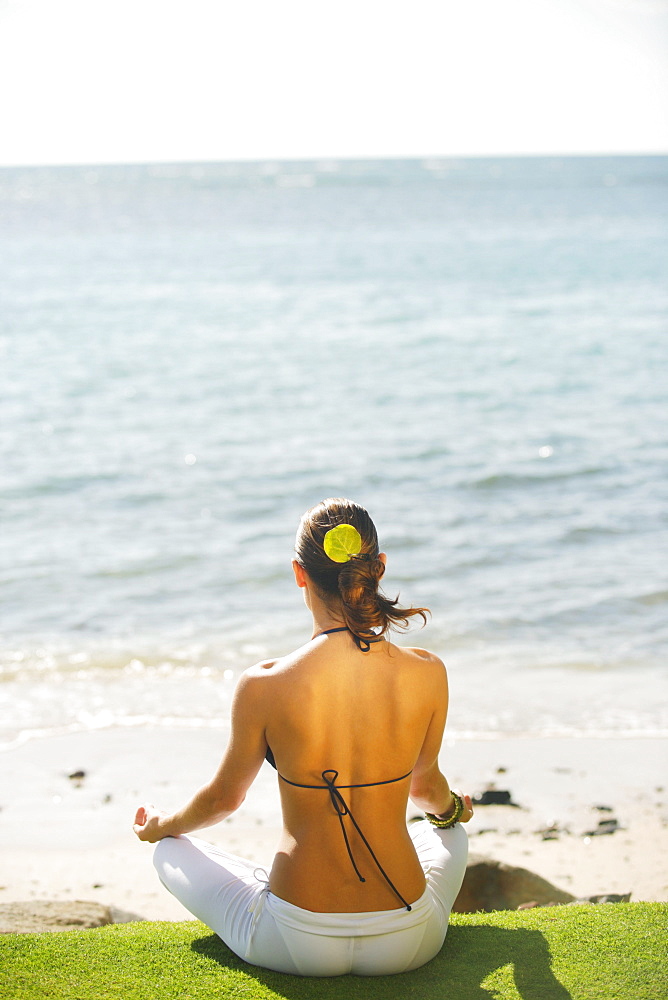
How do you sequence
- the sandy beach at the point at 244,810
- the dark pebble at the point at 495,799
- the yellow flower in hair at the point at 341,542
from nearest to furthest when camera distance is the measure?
the yellow flower in hair at the point at 341,542 < the sandy beach at the point at 244,810 < the dark pebble at the point at 495,799

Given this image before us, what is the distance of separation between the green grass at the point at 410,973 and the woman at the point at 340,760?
9 centimetres

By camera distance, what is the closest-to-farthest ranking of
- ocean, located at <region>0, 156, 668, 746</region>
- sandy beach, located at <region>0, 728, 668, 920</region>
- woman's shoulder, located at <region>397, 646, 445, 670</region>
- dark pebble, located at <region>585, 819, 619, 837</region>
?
1. woman's shoulder, located at <region>397, 646, 445, 670</region>
2. sandy beach, located at <region>0, 728, 668, 920</region>
3. dark pebble, located at <region>585, 819, 619, 837</region>
4. ocean, located at <region>0, 156, 668, 746</region>

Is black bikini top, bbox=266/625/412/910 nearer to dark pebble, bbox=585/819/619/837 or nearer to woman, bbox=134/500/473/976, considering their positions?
woman, bbox=134/500/473/976

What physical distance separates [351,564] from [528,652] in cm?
540

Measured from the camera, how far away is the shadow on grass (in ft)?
8.84

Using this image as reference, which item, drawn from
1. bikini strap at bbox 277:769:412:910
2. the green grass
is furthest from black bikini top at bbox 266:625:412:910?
the green grass

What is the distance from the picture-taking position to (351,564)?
8.45 feet

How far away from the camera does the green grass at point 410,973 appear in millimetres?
2711

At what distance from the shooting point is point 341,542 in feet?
8.37

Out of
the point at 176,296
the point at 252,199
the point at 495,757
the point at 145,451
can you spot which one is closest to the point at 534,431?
the point at 145,451

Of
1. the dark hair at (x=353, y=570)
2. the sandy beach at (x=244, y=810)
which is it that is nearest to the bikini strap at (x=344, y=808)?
the dark hair at (x=353, y=570)

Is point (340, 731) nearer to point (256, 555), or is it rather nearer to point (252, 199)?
point (256, 555)

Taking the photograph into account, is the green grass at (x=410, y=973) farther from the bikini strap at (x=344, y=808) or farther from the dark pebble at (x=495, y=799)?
the dark pebble at (x=495, y=799)

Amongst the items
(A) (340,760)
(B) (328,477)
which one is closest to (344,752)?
(A) (340,760)
